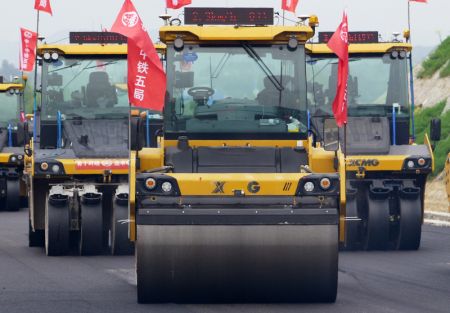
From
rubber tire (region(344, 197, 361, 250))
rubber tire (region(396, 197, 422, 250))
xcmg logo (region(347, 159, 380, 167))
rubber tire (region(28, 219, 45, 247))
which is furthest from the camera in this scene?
rubber tire (region(28, 219, 45, 247))

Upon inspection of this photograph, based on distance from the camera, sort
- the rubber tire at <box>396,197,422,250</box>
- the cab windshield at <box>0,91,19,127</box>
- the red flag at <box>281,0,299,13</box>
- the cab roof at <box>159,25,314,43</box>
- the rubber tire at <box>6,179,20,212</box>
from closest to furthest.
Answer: the cab roof at <box>159,25,314,43</box> → the rubber tire at <box>396,197,422,250</box> → the red flag at <box>281,0,299,13</box> → the rubber tire at <box>6,179,20,212</box> → the cab windshield at <box>0,91,19,127</box>

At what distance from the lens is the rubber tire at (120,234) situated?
1748 centimetres

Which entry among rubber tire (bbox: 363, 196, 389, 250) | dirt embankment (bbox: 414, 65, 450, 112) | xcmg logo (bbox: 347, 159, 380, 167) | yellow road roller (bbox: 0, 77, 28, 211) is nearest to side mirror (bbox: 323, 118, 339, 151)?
xcmg logo (bbox: 347, 159, 380, 167)

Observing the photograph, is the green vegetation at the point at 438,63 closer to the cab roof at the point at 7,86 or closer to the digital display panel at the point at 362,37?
the cab roof at the point at 7,86

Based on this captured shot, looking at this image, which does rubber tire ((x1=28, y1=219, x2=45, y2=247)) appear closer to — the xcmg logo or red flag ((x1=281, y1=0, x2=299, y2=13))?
the xcmg logo

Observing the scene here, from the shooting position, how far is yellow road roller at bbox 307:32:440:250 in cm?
1872

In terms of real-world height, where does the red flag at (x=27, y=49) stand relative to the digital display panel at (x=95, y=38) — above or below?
above

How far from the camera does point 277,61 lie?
14281mm

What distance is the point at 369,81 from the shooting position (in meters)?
20.4

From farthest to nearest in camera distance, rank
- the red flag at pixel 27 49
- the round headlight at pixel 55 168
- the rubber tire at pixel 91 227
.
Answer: the red flag at pixel 27 49, the round headlight at pixel 55 168, the rubber tire at pixel 91 227

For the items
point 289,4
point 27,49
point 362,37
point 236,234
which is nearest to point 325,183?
point 236,234

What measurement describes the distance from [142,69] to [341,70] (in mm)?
2075

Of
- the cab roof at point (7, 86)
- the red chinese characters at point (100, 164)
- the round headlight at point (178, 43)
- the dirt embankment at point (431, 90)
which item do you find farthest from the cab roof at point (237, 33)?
the dirt embankment at point (431, 90)

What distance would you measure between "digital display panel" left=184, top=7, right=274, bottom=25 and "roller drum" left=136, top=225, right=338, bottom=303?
2.95m
